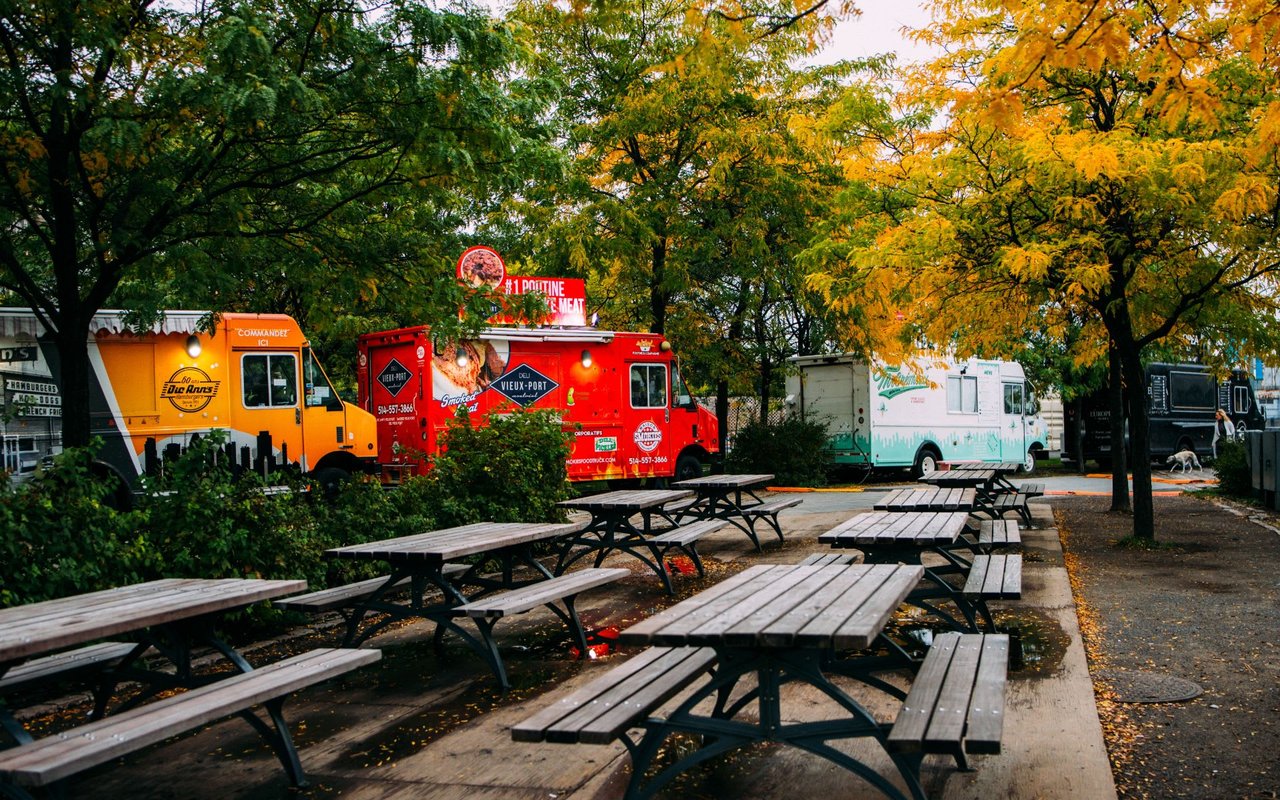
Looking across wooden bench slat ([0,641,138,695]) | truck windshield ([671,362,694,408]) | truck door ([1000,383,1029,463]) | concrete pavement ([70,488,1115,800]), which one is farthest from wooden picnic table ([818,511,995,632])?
truck door ([1000,383,1029,463])

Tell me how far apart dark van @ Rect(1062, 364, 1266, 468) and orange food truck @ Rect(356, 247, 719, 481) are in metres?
13.1

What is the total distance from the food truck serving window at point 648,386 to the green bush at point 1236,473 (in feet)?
32.0

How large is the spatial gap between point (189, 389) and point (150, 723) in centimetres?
1262

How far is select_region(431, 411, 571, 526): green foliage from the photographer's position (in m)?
10.0

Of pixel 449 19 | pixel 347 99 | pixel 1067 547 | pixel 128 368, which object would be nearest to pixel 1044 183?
pixel 1067 547

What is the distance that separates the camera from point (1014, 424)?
26391 millimetres

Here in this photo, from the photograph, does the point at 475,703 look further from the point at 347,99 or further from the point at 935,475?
the point at 935,475

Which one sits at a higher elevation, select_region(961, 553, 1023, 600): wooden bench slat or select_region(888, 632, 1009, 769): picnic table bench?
select_region(888, 632, 1009, 769): picnic table bench

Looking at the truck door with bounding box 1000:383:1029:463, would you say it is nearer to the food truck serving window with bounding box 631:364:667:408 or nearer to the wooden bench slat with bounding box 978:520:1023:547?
the food truck serving window with bounding box 631:364:667:408

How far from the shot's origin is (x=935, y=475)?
43.6ft

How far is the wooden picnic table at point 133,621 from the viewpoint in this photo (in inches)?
143

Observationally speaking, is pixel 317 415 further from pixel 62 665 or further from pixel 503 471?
pixel 62 665

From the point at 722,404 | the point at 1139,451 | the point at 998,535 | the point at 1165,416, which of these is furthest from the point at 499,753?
the point at 1165,416

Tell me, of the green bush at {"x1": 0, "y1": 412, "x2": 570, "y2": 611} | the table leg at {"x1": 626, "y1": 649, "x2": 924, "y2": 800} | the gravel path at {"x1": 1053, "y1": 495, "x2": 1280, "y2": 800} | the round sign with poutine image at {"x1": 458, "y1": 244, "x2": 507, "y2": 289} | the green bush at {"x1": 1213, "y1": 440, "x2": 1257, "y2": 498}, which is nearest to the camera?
the table leg at {"x1": 626, "y1": 649, "x2": 924, "y2": 800}
